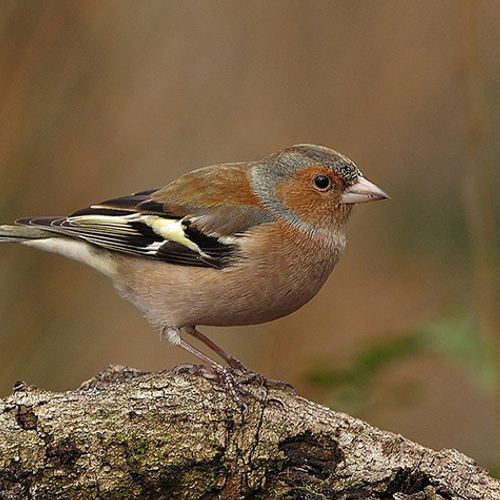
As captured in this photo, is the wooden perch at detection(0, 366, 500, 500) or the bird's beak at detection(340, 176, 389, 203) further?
the bird's beak at detection(340, 176, 389, 203)

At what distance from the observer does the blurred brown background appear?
198 inches

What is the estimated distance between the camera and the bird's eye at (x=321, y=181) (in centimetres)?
507

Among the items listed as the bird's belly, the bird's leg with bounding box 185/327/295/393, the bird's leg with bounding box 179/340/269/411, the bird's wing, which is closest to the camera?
the bird's leg with bounding box 179/340/269/411

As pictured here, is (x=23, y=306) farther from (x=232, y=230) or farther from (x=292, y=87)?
(x=292, y=87)

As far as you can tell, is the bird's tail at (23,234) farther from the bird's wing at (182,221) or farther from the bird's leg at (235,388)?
the bird's leg at (235,388)

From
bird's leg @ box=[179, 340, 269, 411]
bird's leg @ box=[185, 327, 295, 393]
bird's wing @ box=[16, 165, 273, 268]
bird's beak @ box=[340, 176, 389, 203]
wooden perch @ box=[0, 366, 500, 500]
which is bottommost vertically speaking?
wooden perch @ box=[0, 366, 500, 500]

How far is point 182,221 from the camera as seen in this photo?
4996 mm

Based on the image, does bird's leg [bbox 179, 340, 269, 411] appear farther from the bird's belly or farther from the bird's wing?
the bird's wing

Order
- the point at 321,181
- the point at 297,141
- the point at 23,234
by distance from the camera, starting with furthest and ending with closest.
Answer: the point at 297,141 → the point at 23,234 → the point at 321,181

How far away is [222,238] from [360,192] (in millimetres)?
860

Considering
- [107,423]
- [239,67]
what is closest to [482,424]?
[239,67]

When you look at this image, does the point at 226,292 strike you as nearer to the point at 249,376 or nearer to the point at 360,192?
the point at 249,376

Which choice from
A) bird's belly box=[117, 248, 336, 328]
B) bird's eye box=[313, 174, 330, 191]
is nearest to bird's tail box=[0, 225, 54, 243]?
bird's belly box=[117, 248, 336, 328]

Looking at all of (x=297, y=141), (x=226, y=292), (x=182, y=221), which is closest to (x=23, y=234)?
(x=182, y=221)
